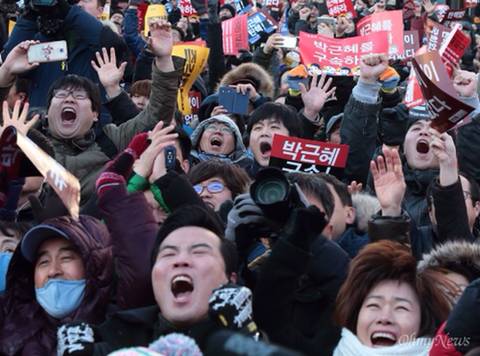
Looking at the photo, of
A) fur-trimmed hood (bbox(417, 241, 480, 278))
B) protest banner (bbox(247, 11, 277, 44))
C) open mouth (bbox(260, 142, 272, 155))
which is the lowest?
protest banner (bbox(247, 11, 277, 44))

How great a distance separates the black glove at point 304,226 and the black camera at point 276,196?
5.6 inches

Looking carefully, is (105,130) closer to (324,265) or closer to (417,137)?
(417,137)

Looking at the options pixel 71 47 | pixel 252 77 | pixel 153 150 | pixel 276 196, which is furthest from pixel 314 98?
pixel 276 196

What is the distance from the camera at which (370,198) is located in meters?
5.35

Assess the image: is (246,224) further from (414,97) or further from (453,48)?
(414,97)

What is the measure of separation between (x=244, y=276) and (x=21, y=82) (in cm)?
329

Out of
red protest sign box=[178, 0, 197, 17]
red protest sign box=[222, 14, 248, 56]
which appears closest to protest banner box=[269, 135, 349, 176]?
red protest sign box=[222, 14, 248, 56]

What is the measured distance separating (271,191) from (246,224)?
19 centimetres

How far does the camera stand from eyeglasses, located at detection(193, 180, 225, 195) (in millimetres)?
5469

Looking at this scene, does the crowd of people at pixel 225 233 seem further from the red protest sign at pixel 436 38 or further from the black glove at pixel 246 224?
the red protest sign at pixel 436 38

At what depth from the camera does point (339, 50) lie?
25.7 ft

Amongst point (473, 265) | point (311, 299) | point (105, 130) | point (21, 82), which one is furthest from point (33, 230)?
point (21, 82)

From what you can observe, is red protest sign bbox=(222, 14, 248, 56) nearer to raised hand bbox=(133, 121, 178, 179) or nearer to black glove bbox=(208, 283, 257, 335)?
raised hand bbox=(133, 121, 178, 179)

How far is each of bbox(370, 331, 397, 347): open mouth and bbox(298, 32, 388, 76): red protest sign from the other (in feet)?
12.6
